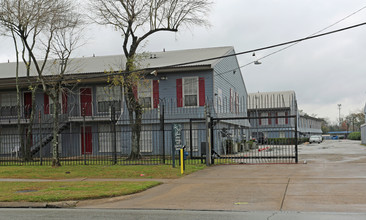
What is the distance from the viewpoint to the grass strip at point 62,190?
10.7 m

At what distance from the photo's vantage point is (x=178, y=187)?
499 inches

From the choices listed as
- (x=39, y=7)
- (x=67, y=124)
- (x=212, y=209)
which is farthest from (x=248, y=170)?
(x=67, y=124)

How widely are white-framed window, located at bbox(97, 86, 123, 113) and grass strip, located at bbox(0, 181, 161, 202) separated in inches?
592

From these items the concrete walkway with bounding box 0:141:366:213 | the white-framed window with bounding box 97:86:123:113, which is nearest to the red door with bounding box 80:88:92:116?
the white-framed window with bounding box 97:86:123:113

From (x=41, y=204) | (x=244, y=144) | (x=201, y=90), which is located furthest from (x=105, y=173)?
(x=244, y=144)

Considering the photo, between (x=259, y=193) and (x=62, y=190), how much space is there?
5489 mm

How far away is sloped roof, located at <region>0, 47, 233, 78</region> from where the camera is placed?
29062 mm

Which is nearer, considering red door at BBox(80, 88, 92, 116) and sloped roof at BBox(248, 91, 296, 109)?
red door at BBox(80, 88, 92, 116)

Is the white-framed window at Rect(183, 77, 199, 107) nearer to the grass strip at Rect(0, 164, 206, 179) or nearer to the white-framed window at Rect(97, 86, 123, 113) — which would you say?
the white-framed window at Rect(97, 86, 123, 113)

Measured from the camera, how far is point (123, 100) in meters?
28.5

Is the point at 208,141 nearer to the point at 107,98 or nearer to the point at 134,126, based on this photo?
the point at 134,126

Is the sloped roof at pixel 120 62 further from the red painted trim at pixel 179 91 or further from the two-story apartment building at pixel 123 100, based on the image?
the red painted trim at pixel 179 91

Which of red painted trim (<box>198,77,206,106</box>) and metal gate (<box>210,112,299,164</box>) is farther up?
red painted trim (<box>198,77,206,106</box>)

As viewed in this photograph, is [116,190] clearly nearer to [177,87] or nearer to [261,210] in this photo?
[261,210]
